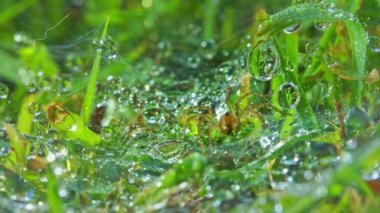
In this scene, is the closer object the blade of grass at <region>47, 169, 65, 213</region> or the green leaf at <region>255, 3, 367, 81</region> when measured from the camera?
the blade of grass at <region>47, 169, 65, 213</region>

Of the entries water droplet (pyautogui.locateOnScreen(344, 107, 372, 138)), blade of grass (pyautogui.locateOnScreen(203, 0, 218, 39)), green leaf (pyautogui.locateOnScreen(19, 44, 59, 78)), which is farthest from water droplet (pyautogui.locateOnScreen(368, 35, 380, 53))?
blade of grass (pyautogui.locateOnScreen(203, 0, 218, 39))

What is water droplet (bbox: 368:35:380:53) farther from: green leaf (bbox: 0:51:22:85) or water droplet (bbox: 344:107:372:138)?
green leaf (bbox: 0:51:22:85)

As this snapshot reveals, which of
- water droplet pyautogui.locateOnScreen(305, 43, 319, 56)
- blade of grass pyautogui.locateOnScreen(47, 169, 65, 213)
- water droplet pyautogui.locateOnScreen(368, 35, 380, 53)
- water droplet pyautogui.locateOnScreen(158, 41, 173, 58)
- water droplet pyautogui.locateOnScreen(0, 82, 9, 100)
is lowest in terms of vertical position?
blade of grass pyautogui.locateOnScreen(47, 169, 65, 213)

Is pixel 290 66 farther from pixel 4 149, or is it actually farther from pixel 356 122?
pixel 4 149

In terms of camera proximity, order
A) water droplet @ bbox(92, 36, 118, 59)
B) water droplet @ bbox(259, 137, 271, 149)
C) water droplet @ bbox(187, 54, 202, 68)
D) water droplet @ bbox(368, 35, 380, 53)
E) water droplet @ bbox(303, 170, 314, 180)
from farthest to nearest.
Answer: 1. water droplet @ bbox(187, 54, 202, 68)
2. water droplet @ bbox(92, 36, 118, 59)
3. water droplet @ bbox(368, 35, 380, 53)
4. water droplet @ bbox(259, 137, 271, 149)
5. water droplet @ bbox(303, 170, 314, 180)

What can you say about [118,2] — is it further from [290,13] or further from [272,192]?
[272,192]

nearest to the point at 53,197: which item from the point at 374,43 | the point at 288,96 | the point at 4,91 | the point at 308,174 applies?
the point at 308,174

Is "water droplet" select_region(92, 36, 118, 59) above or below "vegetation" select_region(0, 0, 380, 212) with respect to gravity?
above
